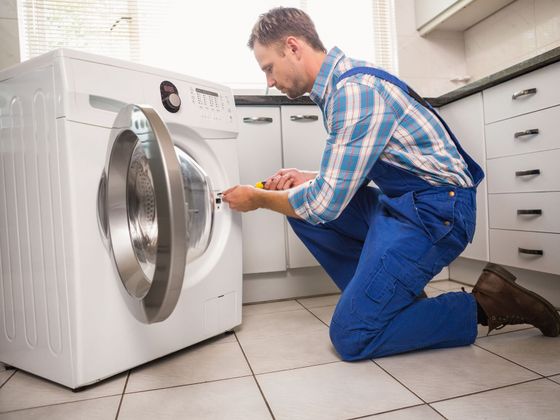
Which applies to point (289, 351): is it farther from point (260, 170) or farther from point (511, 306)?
point (260, 170)

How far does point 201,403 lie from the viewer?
0.93m

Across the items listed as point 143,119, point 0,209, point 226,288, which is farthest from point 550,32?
point 0,209

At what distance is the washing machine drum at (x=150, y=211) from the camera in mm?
775

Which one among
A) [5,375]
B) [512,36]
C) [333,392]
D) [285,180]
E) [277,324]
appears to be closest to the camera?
[333,392]

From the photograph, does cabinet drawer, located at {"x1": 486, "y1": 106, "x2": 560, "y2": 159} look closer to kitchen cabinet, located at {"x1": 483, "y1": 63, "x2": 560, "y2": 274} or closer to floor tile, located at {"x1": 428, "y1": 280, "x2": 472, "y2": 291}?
kitchen cabinet, located at {"x1": 483, "y1": 63, "x2": 560, "y2": 274}

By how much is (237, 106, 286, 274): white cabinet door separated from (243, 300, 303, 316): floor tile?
147 mm

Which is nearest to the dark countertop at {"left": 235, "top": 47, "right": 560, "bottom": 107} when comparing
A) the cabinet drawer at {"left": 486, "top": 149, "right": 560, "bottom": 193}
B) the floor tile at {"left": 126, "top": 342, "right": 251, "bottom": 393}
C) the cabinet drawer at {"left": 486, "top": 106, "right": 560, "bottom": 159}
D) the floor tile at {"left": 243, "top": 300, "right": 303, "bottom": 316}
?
the cabinet drawer at {"left": 486, "top": 106, "right": 560, "bottom": 159}

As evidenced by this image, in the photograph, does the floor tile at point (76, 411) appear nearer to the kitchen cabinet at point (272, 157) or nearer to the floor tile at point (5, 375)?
the floor tile at point (5, 375)

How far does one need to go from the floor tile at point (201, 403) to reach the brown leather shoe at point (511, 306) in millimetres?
713

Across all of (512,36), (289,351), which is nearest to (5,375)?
(289,351)

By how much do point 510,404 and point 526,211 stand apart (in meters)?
0.93

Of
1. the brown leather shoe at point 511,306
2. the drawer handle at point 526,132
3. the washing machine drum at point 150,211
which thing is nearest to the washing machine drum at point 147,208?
the washing machine drum at point 150,211

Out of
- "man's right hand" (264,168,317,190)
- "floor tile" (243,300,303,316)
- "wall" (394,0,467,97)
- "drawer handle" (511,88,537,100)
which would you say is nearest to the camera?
"man's right hand" (264,168,317,190)

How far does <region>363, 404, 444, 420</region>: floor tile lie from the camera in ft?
2.70
